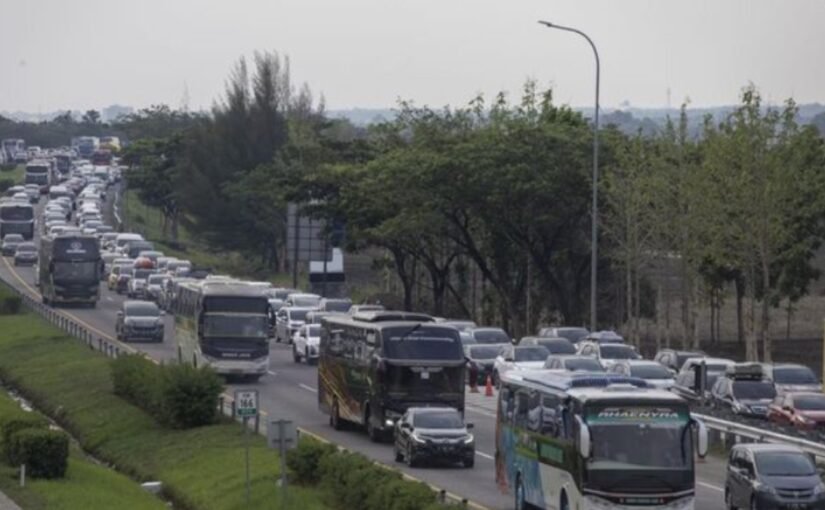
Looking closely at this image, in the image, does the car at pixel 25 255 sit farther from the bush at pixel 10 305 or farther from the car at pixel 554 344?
the car at pixel 554 344

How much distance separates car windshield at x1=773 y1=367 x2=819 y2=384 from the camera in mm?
52156

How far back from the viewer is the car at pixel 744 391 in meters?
49.0

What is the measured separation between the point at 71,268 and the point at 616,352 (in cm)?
4325

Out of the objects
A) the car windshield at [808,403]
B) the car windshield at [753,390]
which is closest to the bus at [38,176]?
the car windshield at [753,390]

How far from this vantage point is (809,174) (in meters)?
71.8

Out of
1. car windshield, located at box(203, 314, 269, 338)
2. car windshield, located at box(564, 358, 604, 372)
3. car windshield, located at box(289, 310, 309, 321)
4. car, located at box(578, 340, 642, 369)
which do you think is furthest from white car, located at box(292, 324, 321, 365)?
car windshield, located at box(564, 358, 604, 372)

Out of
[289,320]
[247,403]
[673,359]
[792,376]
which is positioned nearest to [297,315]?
[289,320]

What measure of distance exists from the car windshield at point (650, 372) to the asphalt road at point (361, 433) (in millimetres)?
4192

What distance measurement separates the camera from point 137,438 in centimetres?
5119

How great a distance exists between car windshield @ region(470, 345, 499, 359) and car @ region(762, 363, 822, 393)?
44.3 ft

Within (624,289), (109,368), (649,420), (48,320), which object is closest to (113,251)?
(48,320)

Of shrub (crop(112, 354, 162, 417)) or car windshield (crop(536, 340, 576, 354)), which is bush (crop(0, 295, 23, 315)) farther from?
car windshield (crop(536, 340, 576, 354))

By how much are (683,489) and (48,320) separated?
61.8 metres

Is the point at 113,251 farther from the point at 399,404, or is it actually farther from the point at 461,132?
the point at 399,404
